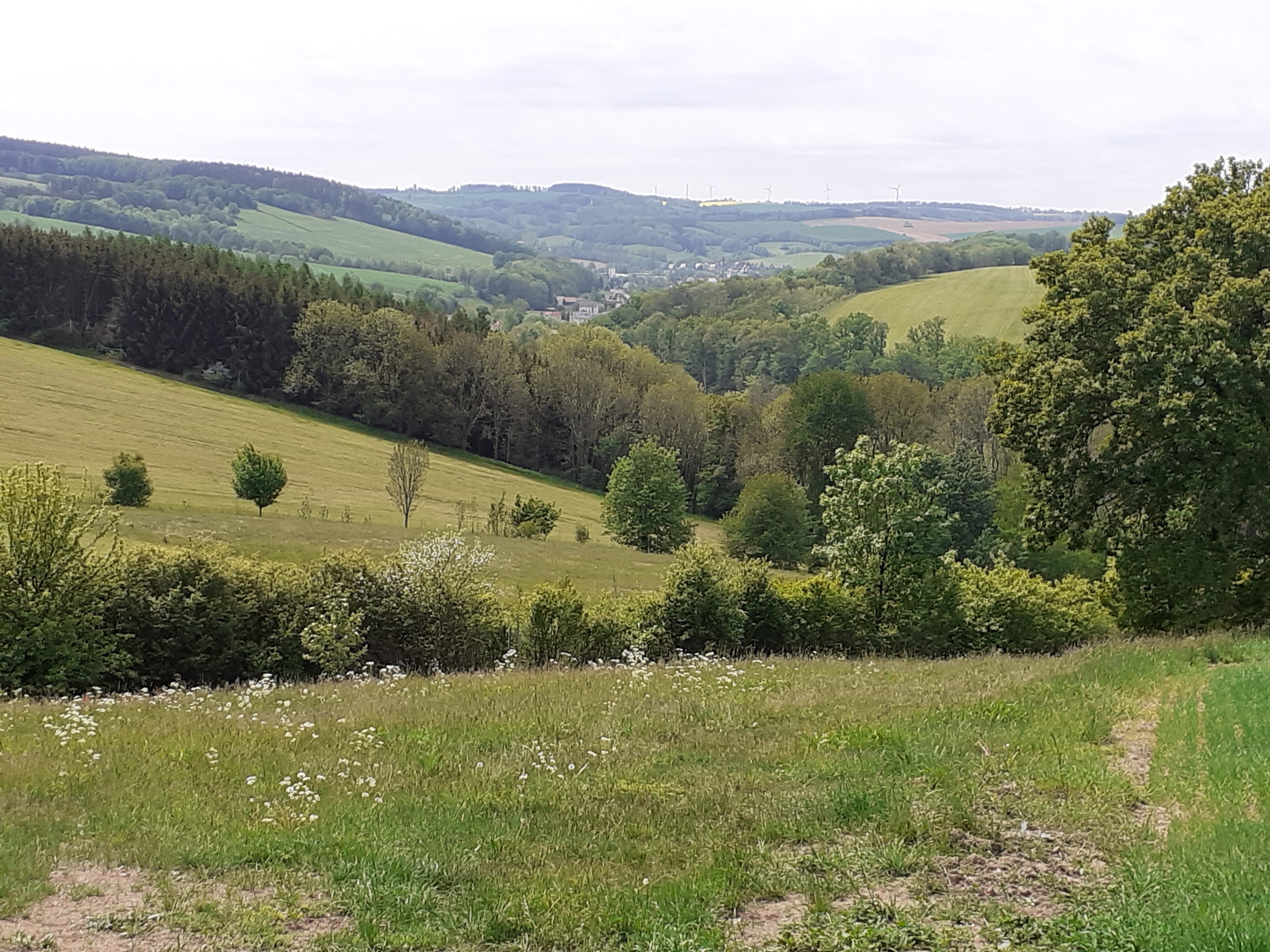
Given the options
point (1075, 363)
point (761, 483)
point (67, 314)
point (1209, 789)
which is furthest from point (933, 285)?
point (1209, 789)

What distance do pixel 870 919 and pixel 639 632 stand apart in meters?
19.1

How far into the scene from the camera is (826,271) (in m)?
192

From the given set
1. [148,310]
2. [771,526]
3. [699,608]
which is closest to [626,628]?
[699,608]

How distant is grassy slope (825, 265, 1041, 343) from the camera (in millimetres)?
144875

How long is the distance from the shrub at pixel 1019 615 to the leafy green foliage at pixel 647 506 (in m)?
37.8

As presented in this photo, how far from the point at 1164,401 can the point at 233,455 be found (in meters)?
65.3

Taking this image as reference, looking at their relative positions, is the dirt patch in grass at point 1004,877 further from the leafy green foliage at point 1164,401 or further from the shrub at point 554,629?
the shrub at point 554,629

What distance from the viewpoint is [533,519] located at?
211 feet

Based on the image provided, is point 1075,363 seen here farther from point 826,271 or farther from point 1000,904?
point 826,271

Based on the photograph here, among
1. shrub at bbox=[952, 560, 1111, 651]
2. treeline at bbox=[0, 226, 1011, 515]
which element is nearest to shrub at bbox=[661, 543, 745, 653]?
shrub at bbox=[952, 560, 1111, 651]

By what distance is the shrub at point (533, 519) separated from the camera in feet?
207

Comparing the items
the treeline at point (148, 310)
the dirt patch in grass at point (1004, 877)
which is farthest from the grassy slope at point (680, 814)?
the treeline at point (148, 310)

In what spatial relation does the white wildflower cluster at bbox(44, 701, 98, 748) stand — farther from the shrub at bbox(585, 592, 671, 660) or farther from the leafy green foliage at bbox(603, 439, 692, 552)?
the leafy green foliage at bbox(603, 439, 692, 552)

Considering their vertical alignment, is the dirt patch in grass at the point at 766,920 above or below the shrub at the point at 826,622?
above
